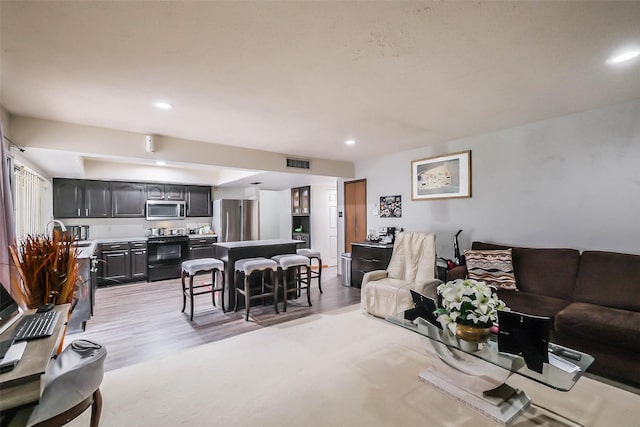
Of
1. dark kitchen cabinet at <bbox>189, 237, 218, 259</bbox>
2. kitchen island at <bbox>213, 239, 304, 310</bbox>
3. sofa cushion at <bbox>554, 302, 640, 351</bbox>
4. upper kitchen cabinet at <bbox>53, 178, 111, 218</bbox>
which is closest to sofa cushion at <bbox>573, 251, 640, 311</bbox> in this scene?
sofa cushion at <bbox>554, 302, 640, 351</bbox>

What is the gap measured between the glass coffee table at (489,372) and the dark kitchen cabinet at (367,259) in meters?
2.19

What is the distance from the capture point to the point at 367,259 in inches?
191

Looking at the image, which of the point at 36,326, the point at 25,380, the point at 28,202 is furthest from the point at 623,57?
the point at 28,202

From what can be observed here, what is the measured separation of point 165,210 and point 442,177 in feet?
19.2

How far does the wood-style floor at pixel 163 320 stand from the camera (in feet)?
9.62

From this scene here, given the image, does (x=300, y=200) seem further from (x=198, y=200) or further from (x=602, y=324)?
(x=602, y=324)

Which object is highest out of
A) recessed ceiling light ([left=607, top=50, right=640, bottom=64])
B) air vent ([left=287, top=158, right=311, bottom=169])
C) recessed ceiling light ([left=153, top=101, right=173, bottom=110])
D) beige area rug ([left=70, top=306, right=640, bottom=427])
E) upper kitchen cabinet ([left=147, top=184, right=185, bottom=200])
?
recessed ceiling light ([left=607, top=50, right=640, bottom=64])

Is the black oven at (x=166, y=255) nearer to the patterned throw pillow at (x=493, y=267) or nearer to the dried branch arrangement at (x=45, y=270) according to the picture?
the dried branch arrangement at (x=45, y=270)

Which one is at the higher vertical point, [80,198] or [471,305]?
[80,198]

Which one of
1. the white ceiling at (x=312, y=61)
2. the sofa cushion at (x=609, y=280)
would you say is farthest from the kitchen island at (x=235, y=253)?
the sofa cushion at (x=609, y=280)

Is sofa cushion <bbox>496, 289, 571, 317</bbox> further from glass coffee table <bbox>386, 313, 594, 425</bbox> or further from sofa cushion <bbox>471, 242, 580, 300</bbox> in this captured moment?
glass coffee table <bbox>386, 313, 594, 425</bbox>

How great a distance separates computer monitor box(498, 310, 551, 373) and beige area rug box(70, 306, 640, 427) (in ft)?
1.51

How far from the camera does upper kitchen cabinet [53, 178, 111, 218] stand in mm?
5352

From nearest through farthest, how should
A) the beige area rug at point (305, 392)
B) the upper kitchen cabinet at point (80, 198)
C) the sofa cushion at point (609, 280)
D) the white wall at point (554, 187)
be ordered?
the beige area rug at point (305, 392) → the sofa cushion at point (609, 280) → the white wall at point (554, 187) → the upper kitchen cabinet at point (80, 198)
